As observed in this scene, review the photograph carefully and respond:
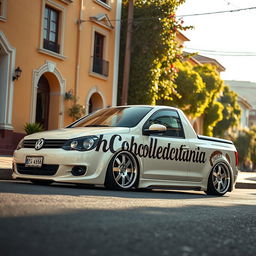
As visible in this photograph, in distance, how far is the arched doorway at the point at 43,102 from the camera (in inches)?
926

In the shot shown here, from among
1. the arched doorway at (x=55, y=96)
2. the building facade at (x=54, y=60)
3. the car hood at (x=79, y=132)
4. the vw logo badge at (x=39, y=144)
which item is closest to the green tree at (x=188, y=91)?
the building facade at (x=54, y=60)

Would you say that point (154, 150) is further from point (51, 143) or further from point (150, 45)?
point (150, 45)

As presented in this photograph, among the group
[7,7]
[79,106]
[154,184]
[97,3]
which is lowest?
[154,184]

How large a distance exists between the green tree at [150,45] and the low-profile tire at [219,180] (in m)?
15.5

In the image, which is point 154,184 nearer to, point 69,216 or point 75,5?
point 69,216

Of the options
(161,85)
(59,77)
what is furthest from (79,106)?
(161,85)

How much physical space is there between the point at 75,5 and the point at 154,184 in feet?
53.0

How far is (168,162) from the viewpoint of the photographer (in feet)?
32.9

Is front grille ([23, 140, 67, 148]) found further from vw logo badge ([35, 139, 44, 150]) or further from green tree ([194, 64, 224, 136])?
green tree ([194, 64, 224, 136])

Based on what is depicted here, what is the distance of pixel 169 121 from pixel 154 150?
831 millimetres

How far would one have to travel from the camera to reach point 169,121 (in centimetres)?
1031

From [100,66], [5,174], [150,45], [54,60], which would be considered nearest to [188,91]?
[150,45]

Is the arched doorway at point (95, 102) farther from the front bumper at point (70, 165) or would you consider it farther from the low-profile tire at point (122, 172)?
the front bumper at point (70, 165)

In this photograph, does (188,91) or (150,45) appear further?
(188,91)
